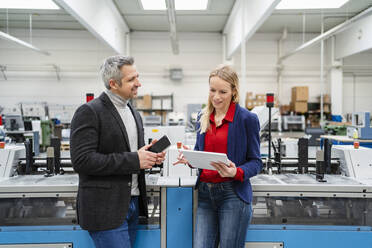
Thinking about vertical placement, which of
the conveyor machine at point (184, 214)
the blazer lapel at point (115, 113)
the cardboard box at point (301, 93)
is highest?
the cardboard box at point (301, 93)

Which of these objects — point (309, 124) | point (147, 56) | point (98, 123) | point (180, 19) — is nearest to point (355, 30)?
point (309, 124)

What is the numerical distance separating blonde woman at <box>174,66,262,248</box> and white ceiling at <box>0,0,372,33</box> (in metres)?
5.83

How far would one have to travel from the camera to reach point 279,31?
8617 mm

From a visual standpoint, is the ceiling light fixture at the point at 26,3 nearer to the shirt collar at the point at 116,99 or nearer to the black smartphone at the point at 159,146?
the shirt collar at the point at 116,99

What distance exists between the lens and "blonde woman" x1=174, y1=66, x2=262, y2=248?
1285 mm

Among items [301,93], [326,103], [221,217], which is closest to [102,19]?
[221,217]

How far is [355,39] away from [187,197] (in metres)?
7.61

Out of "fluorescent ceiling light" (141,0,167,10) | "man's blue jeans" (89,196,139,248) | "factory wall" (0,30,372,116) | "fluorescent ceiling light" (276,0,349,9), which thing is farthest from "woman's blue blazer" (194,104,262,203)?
"factory wall" (0,30,372,116)

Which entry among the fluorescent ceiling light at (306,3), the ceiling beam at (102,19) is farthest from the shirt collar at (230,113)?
the fluorescent ceiling light at (306,3)

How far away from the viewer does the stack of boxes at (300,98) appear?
8.01m

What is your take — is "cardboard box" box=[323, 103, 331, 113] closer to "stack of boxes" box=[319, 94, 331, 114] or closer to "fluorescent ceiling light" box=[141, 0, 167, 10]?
"stack of boxes" box=[319, 94, 331, 114]

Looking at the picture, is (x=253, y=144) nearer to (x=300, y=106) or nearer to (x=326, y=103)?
(x=300, y=106)

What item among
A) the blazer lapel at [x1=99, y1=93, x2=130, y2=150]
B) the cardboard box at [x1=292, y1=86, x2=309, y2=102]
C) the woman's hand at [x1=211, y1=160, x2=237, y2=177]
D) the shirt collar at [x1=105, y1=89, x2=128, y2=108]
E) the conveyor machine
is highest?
the cardboard box at [x1=292, y1=86, x2=309, y2=102]

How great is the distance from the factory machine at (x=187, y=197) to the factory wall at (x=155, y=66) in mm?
6783
